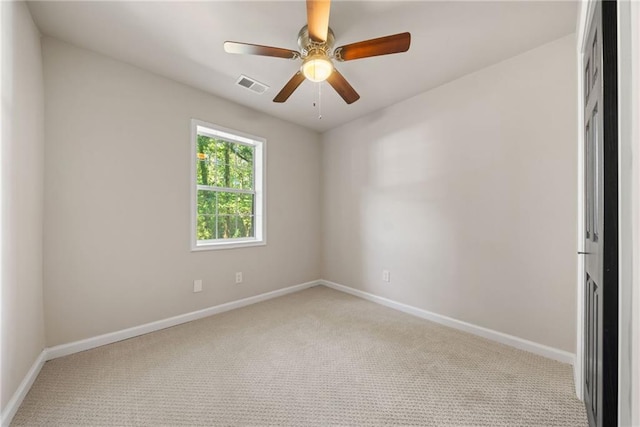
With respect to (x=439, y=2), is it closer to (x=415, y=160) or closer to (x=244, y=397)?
(x=415, y=160)

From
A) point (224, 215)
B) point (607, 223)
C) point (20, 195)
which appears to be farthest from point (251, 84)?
point (607, 223)

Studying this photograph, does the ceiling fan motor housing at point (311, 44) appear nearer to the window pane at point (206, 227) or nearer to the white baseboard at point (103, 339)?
the window pane at point (206, 227)

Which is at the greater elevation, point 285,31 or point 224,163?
point 285,31

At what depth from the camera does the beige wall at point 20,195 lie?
4.80ft

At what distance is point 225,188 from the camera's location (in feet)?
10.6

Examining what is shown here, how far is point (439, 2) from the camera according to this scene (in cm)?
171

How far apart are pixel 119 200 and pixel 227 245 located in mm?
1163

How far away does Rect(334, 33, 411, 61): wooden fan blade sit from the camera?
1.62m

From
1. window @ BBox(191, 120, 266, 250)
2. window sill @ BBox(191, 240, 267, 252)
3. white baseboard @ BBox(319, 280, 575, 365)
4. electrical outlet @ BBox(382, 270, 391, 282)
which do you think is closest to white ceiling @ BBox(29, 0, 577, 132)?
window @ BBox(191, 120, 266, 250)

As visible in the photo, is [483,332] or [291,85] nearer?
[291,85]

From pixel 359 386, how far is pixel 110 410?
150 centimetres

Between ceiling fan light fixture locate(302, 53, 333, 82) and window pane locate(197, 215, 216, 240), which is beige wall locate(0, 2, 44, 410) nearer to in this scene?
window pane locate(197, 215, 216, 240)

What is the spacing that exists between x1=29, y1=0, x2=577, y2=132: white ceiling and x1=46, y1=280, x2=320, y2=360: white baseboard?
8.05 feet

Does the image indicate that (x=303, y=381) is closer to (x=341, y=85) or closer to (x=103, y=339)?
(x=103, y=339)
